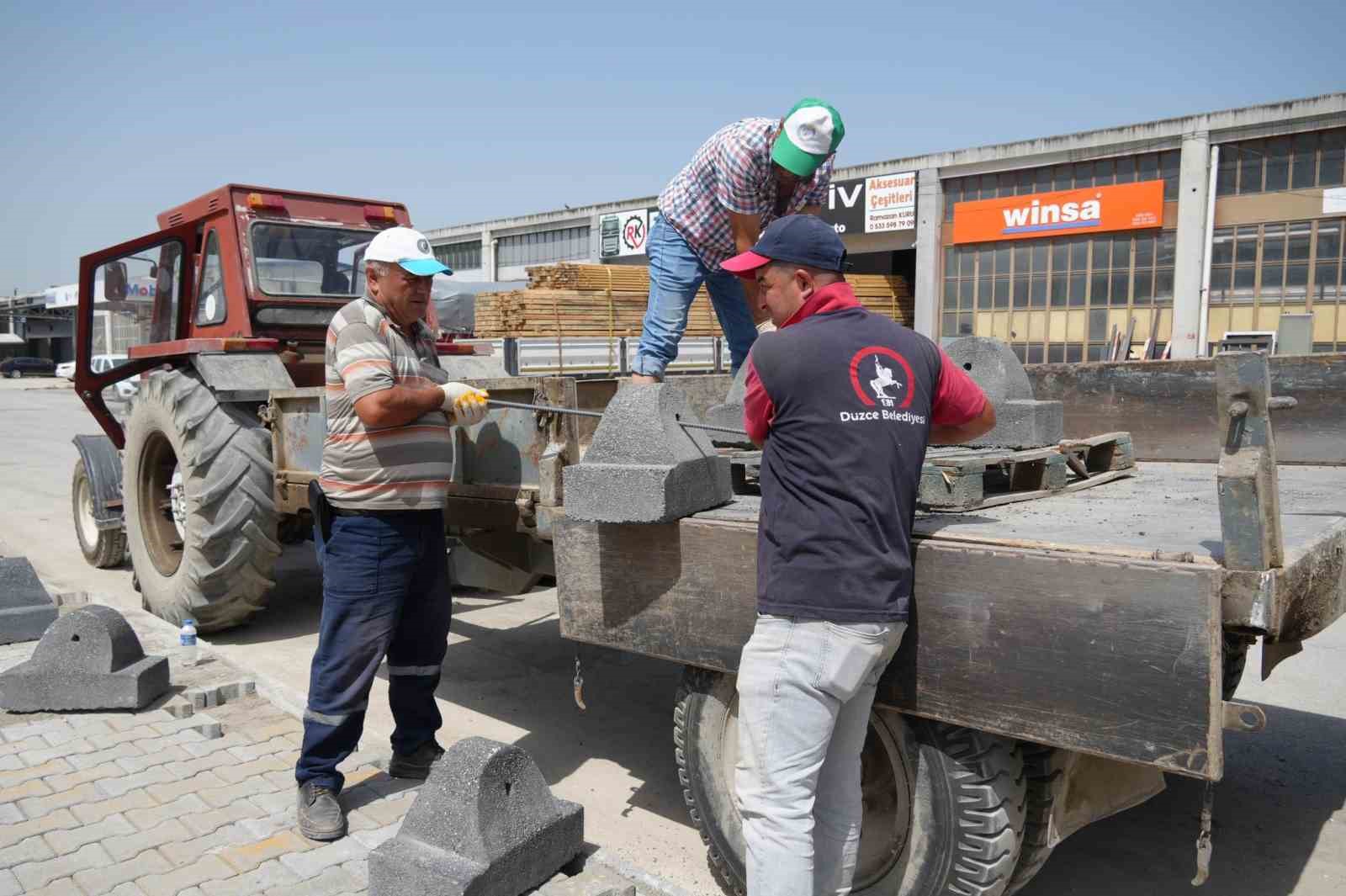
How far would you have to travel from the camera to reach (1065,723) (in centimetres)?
230

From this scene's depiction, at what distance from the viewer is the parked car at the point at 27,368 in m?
55.0

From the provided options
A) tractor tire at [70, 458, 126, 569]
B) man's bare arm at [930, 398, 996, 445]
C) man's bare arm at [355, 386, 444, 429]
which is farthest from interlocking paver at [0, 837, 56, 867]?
tractor tire at [70, 458, 126, 569]

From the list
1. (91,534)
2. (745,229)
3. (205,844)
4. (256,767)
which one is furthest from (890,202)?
(205,844)

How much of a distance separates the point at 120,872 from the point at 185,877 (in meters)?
0.21

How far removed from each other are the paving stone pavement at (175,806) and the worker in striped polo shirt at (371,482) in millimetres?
186

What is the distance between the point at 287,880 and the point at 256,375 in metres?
3.51

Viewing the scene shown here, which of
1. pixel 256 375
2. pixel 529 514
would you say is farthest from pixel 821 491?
pixel 256 375

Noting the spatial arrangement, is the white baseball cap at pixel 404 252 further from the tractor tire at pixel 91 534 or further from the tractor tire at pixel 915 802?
the tractor tire at pixel 91 534

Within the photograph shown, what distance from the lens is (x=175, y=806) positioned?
142 inches

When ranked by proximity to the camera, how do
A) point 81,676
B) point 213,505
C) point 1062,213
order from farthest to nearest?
point 1062,213 < point 213,505 < point 81,676

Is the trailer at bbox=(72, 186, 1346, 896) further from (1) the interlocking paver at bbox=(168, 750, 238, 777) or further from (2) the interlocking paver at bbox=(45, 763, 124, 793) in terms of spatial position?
(2) the interlocking paver at bbox=(45, 763, 124, 793)

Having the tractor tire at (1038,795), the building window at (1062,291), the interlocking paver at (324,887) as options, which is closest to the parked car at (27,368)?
the building window at (1062,291)

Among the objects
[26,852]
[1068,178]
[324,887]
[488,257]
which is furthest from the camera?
[488,257]

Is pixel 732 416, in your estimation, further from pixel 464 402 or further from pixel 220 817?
pixel 220 817
